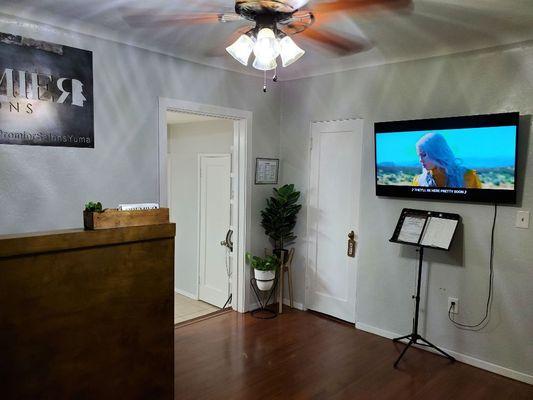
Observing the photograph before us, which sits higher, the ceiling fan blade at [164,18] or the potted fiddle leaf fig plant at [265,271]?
the ceiling fan blade at [164,18]

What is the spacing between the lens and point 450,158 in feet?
10.2

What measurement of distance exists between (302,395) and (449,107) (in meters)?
2.45

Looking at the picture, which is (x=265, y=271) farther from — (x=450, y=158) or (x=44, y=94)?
(x=44, y=94)

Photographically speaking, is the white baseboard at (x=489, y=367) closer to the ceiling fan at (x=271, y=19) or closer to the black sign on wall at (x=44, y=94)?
the ceiling fan at (x=271, y=19)

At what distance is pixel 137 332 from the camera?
6.93 feet

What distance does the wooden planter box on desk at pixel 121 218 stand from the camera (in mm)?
1944

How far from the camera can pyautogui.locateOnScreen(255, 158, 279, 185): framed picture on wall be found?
4.20 m

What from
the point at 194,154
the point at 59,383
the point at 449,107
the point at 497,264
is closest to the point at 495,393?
the point at 497,264

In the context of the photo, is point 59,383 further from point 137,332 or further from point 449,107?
point 449,107

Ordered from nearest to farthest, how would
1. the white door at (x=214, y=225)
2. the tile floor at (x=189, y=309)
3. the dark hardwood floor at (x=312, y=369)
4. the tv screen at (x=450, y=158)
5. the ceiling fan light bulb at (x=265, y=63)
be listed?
the ceiling fan light bulb at (x=265, y=63) < the dark hardwood floor at (x=312, y=369) < the tv screen at (x=450, y=158) < the tile floor at (x=189, y=309) < the white door at (x=214, y=225)

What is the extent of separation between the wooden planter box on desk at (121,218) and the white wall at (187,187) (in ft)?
8.80

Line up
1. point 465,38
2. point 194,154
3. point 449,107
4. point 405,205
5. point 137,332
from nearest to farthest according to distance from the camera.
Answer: point 137,332 < point 465,38 < point 449,107 < point 405,205 < point 194,154

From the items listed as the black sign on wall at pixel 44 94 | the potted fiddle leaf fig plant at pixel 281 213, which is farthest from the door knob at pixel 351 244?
the black sign on wall at pixel 44 94

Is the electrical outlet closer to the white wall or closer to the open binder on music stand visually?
the open binder on music stand
